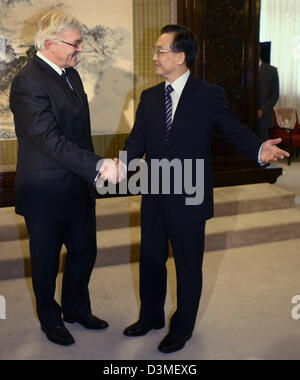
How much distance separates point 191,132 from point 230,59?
3202mm

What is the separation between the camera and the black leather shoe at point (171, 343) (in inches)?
109

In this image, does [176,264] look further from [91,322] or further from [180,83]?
[180,83]

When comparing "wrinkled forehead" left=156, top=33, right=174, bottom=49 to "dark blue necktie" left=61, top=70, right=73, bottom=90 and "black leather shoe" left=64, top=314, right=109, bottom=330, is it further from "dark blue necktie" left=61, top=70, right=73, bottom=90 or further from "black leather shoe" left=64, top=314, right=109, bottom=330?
"black leather shoe" left=64, top=314, right=109, bottom=330

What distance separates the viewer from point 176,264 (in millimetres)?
2754

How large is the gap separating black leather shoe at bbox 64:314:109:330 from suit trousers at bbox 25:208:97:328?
1.2 inches

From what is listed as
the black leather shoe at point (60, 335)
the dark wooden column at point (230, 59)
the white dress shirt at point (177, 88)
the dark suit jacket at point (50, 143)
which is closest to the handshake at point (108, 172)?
the dark suit jacket at point (50, 143)

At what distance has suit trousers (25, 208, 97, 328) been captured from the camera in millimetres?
2750

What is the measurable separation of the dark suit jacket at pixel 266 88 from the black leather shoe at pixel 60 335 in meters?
3.96

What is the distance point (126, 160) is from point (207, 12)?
10.3 feet

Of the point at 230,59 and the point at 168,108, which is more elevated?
the point at 230,59

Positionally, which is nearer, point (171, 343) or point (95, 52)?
point (171, 343)

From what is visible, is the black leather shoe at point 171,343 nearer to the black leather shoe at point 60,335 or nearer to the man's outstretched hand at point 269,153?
the black leather shoe at point 60,335

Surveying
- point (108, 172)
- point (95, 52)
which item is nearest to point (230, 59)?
point (95, 52)
